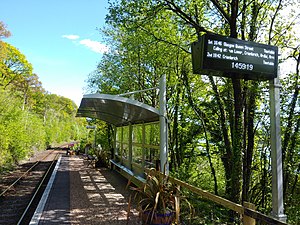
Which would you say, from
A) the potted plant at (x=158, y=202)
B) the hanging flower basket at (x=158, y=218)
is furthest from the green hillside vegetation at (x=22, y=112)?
the hanging flower basket at (x=158, y=218)

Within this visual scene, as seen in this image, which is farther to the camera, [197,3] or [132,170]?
[132,170]

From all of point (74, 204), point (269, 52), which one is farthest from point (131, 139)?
point (269, 52)

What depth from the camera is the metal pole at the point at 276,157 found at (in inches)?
122

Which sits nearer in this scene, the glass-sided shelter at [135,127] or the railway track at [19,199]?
the glass-sided shelter at [135,127]

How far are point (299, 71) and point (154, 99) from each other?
587cm

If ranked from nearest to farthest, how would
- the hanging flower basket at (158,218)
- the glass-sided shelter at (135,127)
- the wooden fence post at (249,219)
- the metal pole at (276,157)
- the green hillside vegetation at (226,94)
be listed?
the wooden fence post at (249,219), the metal pole at (276,157), the hanging flower basket at (158,218), the green hillside vegetation at (226,94), the glass-sided shelter at (135,127)

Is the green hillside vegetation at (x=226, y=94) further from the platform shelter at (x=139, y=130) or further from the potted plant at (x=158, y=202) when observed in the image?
the platform shelter at (x=139, y=130)

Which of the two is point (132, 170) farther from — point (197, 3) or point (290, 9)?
point (290, 9)

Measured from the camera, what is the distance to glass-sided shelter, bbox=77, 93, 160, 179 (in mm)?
6121

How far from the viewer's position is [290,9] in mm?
6480

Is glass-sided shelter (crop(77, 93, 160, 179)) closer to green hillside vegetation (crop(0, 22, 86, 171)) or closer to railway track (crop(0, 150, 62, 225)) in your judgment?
railway track (crop(0, 150, 62, 225))

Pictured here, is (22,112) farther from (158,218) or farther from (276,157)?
(276,157)

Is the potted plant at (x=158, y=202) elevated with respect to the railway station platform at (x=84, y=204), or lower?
elevated

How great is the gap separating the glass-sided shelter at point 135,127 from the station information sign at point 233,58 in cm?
261
